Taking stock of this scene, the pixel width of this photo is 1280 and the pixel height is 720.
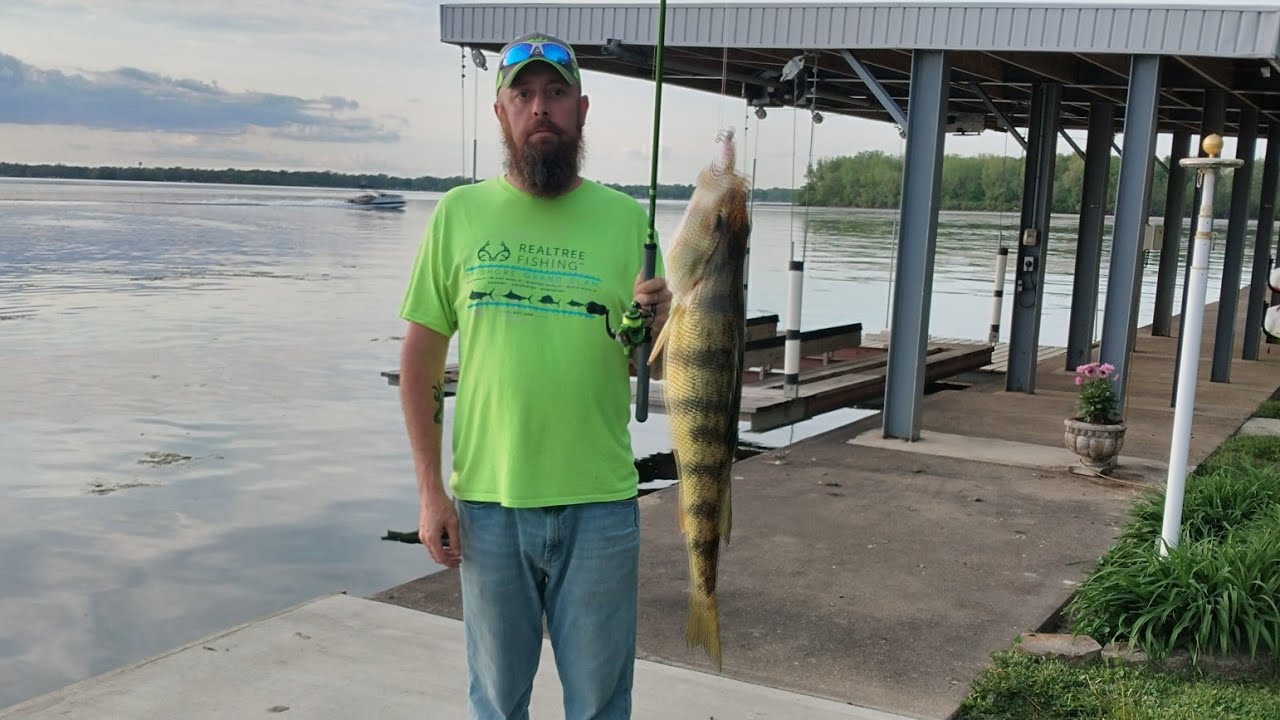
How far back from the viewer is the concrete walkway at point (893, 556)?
4.90m

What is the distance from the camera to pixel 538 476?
9.27 feet

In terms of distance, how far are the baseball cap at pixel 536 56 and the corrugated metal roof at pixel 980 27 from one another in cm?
683

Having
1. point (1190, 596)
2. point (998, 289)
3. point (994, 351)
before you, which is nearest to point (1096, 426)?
point (1190, 596)

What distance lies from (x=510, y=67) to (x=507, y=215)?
0.34 metres

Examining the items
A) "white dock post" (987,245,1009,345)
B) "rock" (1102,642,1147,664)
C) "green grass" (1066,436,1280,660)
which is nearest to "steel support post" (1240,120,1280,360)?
"white dock post" (987,245,1009,345)

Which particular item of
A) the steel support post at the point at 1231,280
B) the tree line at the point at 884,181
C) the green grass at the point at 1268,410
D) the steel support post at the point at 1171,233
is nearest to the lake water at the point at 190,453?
the tree line at the point at 884,181

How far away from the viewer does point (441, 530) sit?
113 inches

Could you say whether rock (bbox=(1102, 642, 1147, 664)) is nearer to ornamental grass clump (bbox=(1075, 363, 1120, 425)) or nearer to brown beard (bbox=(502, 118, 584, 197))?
brown beard (bbox=(502, 118, 584, 197))

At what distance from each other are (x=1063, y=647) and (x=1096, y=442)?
4015 mm

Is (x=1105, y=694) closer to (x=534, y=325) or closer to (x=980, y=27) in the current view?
(x=534, y=325)

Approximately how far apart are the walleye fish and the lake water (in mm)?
3506

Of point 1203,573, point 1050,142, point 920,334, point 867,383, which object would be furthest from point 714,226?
point 1050,142

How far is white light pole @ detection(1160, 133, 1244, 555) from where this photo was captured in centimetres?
551

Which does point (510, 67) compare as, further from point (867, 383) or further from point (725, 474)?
point (867, 383)
